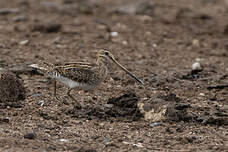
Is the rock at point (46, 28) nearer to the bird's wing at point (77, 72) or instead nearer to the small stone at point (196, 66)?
the small stone at point (196, 66)

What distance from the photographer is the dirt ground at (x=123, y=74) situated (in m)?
8.14

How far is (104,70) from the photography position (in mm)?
9555

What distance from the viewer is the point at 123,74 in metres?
11.7

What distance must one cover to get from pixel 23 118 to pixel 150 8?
31.4ft

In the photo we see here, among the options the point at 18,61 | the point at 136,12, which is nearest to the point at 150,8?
the point at 136,12

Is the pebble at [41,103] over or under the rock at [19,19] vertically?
under

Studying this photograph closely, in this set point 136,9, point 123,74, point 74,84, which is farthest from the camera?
point 136,9

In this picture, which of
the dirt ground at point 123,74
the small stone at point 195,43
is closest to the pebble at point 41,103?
the dirt ground at point 123,74

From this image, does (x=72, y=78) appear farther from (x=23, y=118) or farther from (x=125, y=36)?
(x=125, y=36)

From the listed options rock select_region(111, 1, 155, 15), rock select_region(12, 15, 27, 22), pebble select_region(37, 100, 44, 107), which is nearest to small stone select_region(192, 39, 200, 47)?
rock select_region(111, 1, 155, 15)

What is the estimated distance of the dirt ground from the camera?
8.14m

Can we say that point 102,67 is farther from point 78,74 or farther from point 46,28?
point 46,28

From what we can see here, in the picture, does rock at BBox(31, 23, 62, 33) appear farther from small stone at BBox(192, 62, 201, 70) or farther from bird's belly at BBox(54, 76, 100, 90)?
bird's belly at BBox(54, 76, 100, 90)

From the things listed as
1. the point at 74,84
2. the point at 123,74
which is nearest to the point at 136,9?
the point at 123,74
